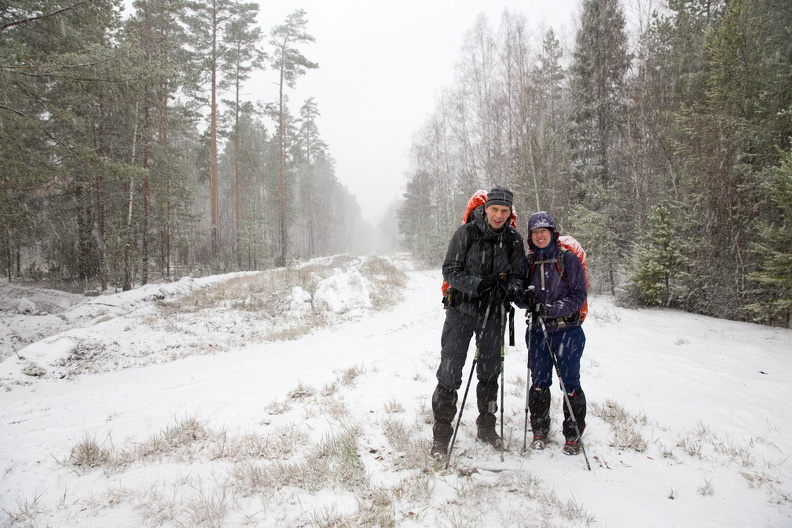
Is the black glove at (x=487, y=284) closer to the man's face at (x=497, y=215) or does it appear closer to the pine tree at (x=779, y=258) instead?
the man's face at (x=497, y=215)

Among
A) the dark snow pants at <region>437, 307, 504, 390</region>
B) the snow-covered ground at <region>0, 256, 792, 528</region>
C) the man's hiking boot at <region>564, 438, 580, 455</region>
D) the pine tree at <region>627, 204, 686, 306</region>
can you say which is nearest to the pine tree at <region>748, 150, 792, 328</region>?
the snow-covered ground at <region>0, 256, 792, 528</region>

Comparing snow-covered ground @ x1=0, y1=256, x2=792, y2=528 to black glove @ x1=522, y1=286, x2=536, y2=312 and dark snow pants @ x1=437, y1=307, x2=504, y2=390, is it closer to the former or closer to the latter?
dark snow pants @ x1=437, y1=307, x2=504, y2=390

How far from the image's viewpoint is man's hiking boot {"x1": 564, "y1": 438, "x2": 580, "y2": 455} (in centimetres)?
329

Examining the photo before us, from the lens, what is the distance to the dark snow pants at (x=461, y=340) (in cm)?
330

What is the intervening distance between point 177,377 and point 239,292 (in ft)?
22.5

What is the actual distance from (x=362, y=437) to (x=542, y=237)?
2837 mm

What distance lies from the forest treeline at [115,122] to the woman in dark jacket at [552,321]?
31.7 ft

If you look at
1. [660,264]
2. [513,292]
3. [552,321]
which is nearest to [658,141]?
[660,264]

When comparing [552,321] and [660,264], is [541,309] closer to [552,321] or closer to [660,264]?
[552,321]

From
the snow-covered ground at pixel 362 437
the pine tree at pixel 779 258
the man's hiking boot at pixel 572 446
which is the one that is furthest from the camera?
the pine tree at pixel 779 258

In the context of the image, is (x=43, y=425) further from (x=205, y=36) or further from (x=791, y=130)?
(x=205, y=36)

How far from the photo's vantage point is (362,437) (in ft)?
12.1

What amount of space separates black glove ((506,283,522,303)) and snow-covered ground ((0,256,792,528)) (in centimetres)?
152

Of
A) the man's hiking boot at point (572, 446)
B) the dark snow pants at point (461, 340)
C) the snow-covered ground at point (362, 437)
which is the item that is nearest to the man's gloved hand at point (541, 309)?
the dark snow pants at point (461, 340)
